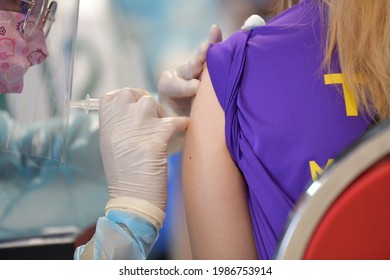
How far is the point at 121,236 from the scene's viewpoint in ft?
3.76

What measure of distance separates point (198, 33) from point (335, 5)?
1584mm

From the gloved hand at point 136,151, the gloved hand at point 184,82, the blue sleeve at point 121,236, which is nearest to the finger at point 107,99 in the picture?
the gloved hand at point 136,151

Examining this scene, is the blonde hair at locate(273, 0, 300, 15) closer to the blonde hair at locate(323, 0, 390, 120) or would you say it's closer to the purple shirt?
the purple shirt

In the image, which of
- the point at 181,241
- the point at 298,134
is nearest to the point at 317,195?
the point at 298,134

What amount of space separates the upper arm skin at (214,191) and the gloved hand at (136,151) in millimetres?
68

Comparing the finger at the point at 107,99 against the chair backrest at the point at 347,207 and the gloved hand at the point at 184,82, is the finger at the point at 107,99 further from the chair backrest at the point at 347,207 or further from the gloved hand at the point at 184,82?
the chair backrest at the point at 347,207

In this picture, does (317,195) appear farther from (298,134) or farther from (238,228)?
(238,228)

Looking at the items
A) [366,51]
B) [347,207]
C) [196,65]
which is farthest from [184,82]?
[347,207]

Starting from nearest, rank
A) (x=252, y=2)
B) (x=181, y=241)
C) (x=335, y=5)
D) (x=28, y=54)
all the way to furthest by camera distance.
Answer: (x=335, y=5)
(x=28, y=54)
(x=181, y=241)
(x=252, y=2)

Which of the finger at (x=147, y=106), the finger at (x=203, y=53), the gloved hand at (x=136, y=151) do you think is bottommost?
the gloved hand at (x=136, y=151)

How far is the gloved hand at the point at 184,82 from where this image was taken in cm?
122

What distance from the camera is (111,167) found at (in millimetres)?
1229

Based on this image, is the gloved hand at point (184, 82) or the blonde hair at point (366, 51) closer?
the blonde hair at point (366, 51)

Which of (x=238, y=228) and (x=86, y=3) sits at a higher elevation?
(x=86, y=3)
